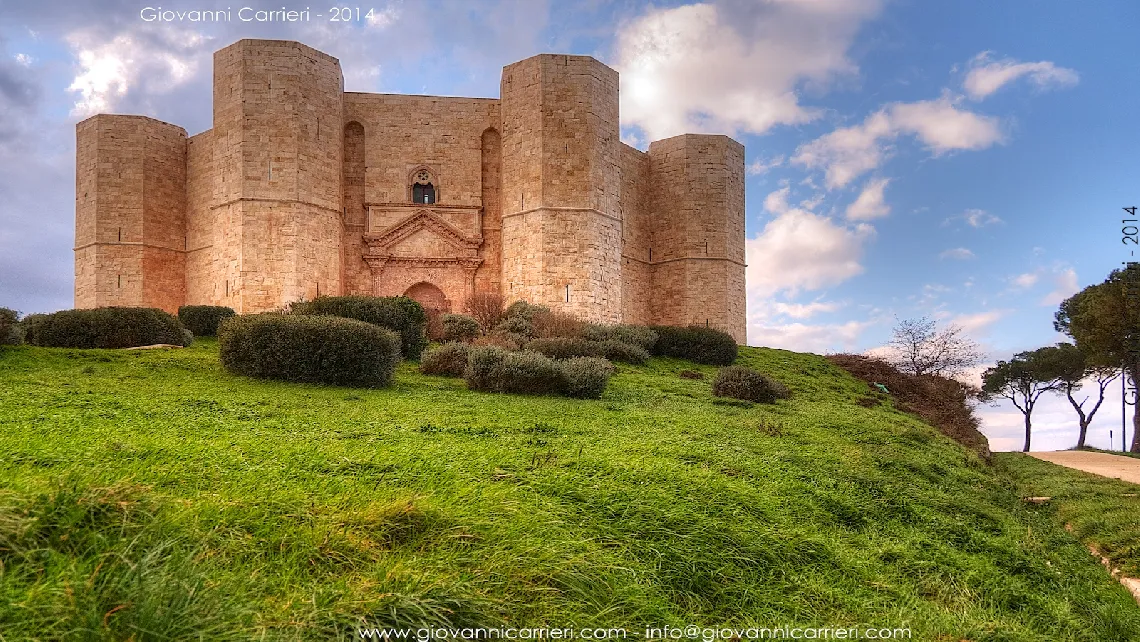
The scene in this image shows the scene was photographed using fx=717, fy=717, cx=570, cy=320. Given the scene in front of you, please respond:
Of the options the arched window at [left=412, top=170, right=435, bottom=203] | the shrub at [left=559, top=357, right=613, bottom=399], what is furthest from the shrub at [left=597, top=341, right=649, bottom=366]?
the arched window at [left=412, top=170, right=435, bottom=203]

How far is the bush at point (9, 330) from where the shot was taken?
9173mm

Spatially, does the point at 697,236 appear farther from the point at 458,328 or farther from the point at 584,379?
the point at 584,379

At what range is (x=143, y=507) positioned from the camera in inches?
123

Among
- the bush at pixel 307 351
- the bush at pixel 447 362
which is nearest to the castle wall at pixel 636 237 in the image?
the bush at pixel 447 362

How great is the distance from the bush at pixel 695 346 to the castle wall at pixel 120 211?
19065 millimetres

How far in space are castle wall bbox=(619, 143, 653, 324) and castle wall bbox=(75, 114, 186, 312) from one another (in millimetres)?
16920

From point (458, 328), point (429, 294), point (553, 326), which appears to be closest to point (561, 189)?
point (429, 294)

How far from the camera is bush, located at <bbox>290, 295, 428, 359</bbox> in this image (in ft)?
39.1

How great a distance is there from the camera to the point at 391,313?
→ 474 inches

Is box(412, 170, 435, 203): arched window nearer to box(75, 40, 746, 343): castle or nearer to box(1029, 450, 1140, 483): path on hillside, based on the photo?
box(75, 40, 746, 343): castle

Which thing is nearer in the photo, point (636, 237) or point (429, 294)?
point (429, 294)

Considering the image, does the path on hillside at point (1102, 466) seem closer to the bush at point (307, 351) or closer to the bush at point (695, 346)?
the bush at point (695, 346)

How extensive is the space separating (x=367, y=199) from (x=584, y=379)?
58.6ft

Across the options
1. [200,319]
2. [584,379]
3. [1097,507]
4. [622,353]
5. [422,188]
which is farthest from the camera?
[422,188]
